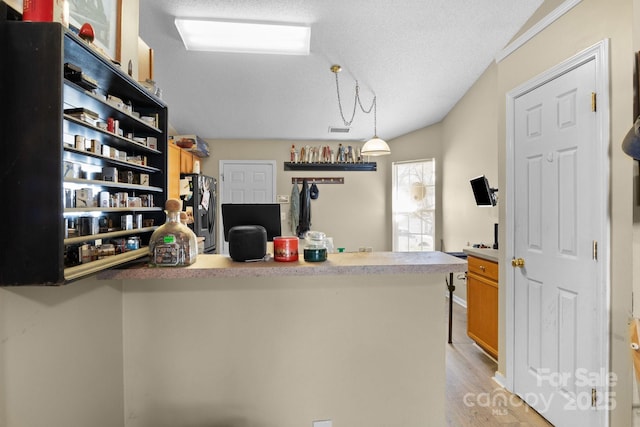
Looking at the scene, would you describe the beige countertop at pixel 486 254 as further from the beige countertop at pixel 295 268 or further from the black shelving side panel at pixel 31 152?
the black shelving side panel at pixel 31 152

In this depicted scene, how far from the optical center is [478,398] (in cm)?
223

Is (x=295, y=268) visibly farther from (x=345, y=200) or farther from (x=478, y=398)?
(x=345, y=200)

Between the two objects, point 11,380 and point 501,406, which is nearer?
point 11,380

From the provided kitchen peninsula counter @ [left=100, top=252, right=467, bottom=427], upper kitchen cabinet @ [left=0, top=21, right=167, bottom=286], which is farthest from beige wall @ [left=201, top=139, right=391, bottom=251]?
upper kitchen cabinet @ [left=0, top=21, right=167, bottom=286]

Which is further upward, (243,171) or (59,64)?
(243,171)

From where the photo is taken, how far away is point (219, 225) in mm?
5102

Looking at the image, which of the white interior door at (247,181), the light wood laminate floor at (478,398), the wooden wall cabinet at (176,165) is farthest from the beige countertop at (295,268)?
the white interior door at (247,181)

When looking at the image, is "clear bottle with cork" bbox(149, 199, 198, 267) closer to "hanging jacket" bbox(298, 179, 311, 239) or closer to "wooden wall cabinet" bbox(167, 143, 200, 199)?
"wooden wall cabinet" bbox(167, 143, 200, 199)

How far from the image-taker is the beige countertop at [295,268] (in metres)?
1.19

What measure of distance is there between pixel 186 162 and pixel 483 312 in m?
3.93

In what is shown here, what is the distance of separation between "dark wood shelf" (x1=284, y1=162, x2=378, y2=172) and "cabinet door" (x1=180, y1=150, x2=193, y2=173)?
4.93 feet

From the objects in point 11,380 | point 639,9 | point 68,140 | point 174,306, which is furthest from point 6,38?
point 639,9

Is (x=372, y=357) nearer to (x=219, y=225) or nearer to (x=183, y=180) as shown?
(x=183, y=180)

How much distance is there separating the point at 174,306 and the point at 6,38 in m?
1.04
